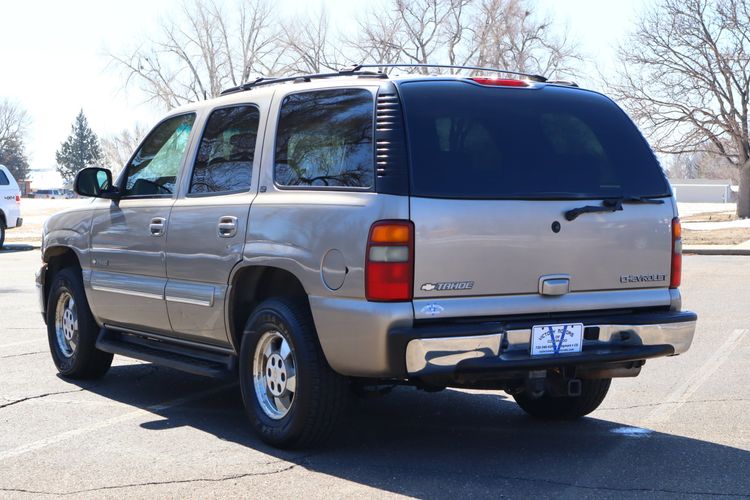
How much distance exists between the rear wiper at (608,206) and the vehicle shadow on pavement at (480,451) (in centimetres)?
127

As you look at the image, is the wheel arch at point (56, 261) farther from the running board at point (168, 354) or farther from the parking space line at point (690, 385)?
the parking space line at point (690, 385)

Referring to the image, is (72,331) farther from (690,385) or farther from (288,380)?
(690,385)

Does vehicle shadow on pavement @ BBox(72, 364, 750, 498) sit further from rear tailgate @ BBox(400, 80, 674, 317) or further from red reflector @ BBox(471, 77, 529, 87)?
red reflector @ BBox(471, 77, 529, 87)

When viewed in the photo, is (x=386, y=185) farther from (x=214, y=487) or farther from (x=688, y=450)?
(x=688, y=450)

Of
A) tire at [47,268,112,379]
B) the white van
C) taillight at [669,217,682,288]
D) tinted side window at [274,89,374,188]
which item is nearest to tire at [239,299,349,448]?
tinted side window at [274,89,374,188]

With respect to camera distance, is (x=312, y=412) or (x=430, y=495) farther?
(x=312, y=412)

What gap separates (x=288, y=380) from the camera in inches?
221

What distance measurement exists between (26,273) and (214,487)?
14.1 meters

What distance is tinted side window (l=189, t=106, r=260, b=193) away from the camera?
6.19m

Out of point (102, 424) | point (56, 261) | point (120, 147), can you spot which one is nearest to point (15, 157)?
point (120, 147)

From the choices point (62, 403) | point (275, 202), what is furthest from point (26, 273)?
point (275, 202)

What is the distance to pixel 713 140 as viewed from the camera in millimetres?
42219

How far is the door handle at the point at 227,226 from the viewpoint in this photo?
596 cm

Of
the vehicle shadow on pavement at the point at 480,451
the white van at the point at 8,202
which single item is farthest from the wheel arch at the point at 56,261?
the white van at the point at 8,202
